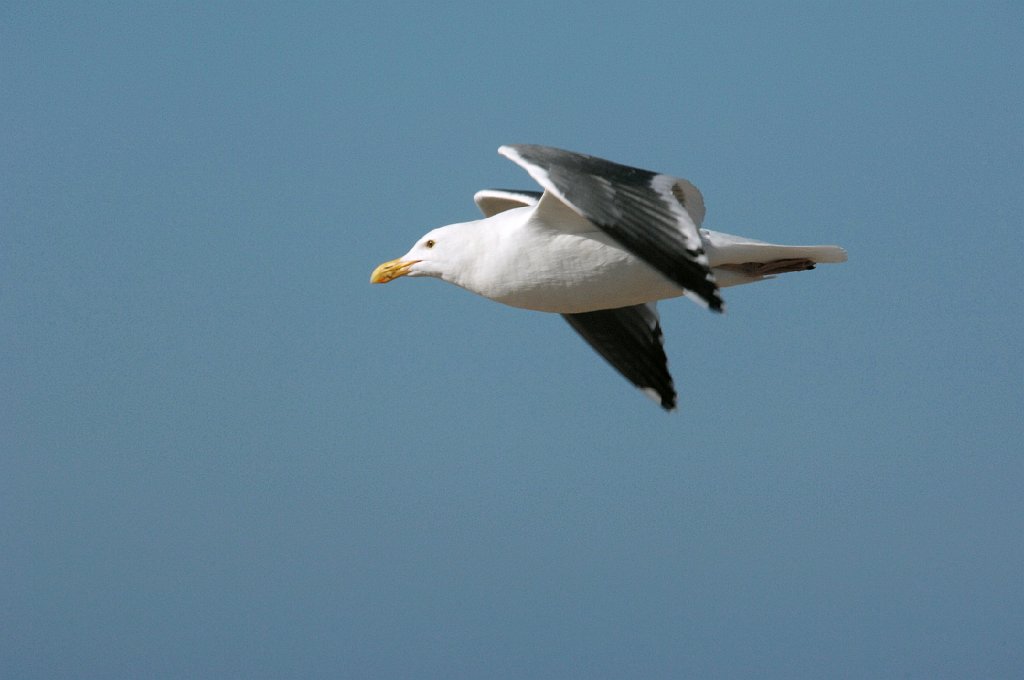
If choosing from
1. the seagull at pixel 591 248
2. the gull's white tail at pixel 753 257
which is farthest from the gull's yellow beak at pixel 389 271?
the gull's white tail at pixel 753 257

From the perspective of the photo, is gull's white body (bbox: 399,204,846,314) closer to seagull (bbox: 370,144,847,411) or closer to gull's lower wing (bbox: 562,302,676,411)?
seagull (bbox: 370,144,847,411)

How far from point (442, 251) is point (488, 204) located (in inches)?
22.1

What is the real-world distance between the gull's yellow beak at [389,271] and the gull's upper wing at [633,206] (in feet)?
3.84

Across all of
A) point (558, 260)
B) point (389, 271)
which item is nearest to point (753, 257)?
point (558, 260)

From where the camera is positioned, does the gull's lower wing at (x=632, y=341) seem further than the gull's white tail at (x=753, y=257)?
Yes

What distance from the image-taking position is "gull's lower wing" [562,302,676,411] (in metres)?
7.46

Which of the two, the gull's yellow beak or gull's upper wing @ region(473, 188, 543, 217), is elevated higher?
gull's upper wing @ region(473, 188, 543, 217)

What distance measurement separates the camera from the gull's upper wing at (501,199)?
694 centimetres

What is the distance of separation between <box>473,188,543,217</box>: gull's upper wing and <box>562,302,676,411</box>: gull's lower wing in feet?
2.58

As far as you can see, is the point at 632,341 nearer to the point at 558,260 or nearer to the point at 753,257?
the point at 753,257

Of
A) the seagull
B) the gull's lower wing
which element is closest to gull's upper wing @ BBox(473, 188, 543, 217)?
the seagull

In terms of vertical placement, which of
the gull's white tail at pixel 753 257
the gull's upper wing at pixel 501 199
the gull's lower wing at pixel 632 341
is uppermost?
the gull's upper wing at pixel 501 199

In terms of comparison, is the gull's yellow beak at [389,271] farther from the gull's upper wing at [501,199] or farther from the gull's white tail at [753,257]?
the gull's white tail at [753,257]

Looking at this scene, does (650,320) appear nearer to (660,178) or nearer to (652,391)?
(652,391)
